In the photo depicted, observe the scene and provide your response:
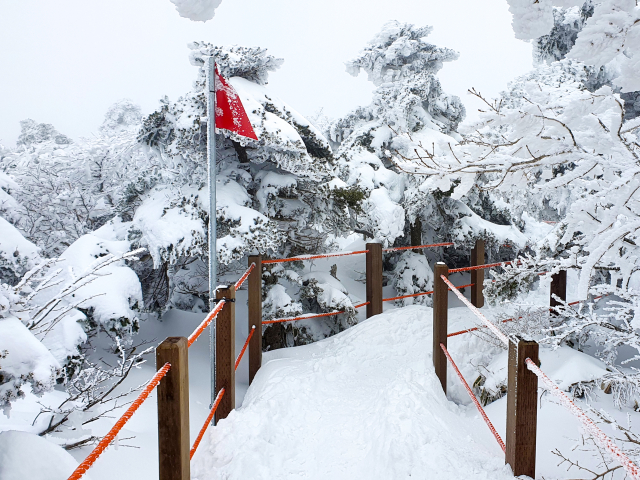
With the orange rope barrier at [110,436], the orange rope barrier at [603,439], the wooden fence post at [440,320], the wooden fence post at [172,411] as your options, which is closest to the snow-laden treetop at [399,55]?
the wooden fence post at [440,320]

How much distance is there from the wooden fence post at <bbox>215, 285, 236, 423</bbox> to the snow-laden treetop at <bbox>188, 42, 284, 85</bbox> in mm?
3179

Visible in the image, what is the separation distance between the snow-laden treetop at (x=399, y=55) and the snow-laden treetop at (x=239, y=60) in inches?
133

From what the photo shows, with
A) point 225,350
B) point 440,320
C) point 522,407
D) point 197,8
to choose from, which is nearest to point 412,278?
point 440,320

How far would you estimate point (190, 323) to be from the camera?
554 cm

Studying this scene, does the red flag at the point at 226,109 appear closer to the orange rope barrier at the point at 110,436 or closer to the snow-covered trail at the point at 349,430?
the snow-covered trail at the point at 349,430

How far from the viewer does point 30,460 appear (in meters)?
1.56

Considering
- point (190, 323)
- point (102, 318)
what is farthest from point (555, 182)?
point (190, 323)

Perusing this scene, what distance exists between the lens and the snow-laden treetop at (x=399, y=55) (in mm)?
7402

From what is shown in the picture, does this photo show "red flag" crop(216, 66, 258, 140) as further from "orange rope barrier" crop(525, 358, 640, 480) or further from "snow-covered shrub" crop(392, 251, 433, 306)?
"snow-covered shrub" crop(392, 251, 433, 306)

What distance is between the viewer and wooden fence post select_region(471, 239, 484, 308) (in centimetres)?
559

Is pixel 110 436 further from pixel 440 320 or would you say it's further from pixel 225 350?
pixel 440 320

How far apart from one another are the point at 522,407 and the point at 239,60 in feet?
15.0

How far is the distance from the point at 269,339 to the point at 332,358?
1.42 meters

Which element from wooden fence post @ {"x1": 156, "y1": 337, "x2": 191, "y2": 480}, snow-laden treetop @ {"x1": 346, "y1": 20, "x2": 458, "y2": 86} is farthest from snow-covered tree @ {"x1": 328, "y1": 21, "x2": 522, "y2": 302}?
wooden fence post @ {"x1": 156, "y1": 337, "x2": 191, "y2": 480}
